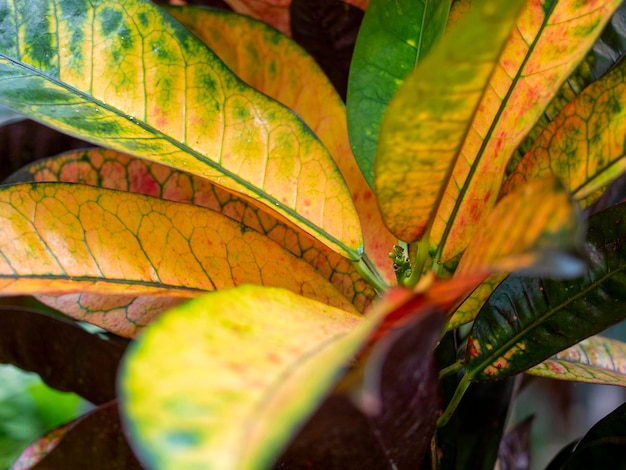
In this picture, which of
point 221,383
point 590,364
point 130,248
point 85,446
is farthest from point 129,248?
point 590,364

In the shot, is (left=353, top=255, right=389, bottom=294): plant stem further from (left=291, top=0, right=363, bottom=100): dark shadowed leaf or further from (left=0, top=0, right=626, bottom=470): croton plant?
(left=291, top=0, right=363, bottom=100): dark shadowed leaf

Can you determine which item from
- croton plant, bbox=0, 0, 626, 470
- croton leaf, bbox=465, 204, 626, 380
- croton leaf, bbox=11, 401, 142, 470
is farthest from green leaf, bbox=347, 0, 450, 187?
croton leaf, bbox=11, 401, 142, 470

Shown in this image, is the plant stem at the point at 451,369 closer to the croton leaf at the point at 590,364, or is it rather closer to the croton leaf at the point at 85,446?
the croton leaf at the point at 590,364

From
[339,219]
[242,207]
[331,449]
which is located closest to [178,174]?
[242,207]

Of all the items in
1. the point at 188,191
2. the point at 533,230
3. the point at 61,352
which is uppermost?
the point at 533,230

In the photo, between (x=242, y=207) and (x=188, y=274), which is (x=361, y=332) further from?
(x=242, y=207)

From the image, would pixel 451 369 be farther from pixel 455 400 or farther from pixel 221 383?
pixel 221 383
